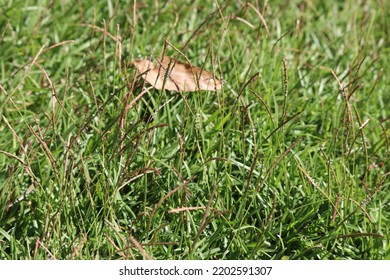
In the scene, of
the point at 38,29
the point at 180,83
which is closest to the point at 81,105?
the point at 180,83

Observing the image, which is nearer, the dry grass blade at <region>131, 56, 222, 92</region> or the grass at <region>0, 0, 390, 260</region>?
the grass at <region>0, 0, 390, 260</region>

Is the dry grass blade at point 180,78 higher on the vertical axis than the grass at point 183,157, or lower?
higher

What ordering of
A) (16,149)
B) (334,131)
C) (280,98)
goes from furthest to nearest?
(280,98)
(334,131)
(16,149)

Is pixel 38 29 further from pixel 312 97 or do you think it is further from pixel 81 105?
pixel 312 97

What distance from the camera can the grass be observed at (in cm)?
223

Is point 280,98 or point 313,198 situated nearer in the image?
point 313,198

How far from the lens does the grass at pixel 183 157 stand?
7.32ft

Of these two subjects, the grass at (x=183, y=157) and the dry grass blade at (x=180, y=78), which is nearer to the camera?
the grass at (x=183, y=157)

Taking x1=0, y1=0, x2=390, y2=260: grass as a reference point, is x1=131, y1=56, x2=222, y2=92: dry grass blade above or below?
above

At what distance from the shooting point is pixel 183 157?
7.86 feet

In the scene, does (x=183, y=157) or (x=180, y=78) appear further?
(x=180, y=78)
